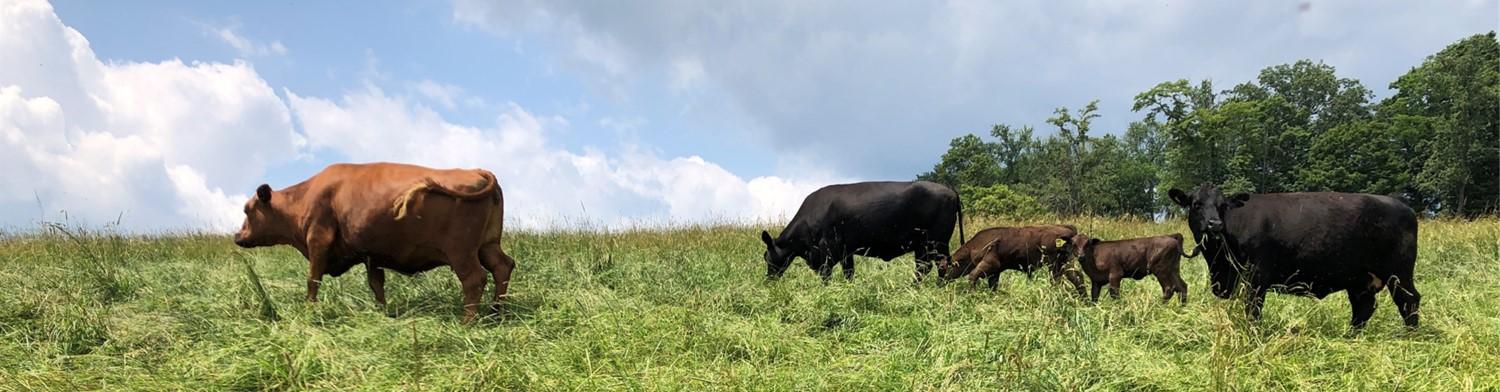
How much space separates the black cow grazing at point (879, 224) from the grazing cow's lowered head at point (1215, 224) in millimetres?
2765

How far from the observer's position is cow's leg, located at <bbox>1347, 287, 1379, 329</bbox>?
515cm

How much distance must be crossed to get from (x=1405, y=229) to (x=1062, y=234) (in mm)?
2719

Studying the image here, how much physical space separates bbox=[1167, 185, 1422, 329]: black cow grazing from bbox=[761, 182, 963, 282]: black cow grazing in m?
3.03

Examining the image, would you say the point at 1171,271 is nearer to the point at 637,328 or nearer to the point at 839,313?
the point at 839,313

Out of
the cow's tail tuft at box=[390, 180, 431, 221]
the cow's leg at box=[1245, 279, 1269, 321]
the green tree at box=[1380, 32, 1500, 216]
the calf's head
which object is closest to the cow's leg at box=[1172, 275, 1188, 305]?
the cow's leg at box=[1245, 279, 1269, 321]

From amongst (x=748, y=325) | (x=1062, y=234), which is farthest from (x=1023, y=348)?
(x=1062, y=234)

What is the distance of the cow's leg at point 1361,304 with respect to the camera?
5152 mm

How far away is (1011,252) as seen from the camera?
23.8 ft

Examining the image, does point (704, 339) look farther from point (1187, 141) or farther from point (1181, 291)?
point (1187, 141)

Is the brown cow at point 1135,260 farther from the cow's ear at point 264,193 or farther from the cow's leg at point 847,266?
the cow's ear at point 264,193

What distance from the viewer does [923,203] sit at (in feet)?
26.4

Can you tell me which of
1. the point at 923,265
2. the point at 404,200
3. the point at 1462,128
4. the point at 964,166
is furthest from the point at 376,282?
the point at 964,166

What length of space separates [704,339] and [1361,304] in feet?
15.6

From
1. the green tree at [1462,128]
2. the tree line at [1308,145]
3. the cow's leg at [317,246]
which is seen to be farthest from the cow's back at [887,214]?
the green tree at [1462,128]
